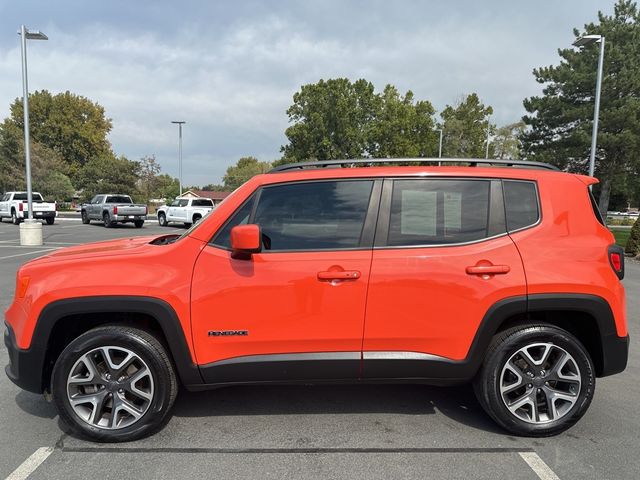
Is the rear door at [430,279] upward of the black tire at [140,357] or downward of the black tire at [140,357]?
upward

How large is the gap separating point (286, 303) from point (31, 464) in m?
1.82

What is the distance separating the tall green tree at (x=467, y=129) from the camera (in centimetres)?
5062

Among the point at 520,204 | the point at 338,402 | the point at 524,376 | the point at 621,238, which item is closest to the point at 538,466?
the point at 524,376

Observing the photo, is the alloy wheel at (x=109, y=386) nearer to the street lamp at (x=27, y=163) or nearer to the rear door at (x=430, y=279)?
the rear door at (x=430, y=279)

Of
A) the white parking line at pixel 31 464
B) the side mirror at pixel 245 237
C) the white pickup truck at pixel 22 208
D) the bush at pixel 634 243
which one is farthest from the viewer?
the white pickup truck at pixel 22 208

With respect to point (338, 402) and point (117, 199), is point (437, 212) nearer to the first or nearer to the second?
point (338, 402)

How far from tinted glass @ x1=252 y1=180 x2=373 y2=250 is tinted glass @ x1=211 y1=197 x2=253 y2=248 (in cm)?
7

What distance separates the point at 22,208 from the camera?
25594 millimetres

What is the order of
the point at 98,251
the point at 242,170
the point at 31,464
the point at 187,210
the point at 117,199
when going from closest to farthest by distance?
1. the point at 31,464
2. the point at 98,251
3. the point at 117,199
4. the point at 187,210
5. the point at 242,170

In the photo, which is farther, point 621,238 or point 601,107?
point 601,107

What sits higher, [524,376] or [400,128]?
[400,128]

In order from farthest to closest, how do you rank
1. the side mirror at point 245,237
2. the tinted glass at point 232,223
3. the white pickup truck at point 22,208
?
1. the white pickup truck at point 22,208
2. the tinted glass at point 232,223
3. the side mirror at point 245,237

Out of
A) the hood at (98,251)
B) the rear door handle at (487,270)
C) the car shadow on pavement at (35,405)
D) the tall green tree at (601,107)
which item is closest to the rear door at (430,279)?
the rear door handle at (487,270)

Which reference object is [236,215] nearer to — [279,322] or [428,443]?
[279,322]
